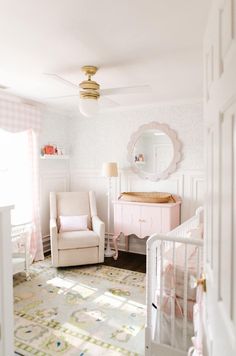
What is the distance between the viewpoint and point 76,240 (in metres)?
3.62

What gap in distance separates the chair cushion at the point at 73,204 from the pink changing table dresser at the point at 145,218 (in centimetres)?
54

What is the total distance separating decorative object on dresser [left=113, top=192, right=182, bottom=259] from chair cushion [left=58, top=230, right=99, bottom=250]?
485 mm

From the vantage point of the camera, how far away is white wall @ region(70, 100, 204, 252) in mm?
3928

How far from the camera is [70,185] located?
4.99 meters

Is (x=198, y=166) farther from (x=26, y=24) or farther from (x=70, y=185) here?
(x=26, y=24)

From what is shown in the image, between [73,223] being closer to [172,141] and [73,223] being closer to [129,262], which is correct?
[129,262]

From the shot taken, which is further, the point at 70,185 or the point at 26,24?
the point at 70,185

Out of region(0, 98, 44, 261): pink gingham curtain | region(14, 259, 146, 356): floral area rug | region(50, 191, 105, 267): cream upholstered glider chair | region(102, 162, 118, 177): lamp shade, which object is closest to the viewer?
region(14, 259, 146, 356): floral area rug

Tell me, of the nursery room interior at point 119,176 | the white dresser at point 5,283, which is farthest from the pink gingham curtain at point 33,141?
the white dresser at point 5,283

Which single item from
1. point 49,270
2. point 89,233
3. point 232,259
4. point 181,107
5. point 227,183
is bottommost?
point 49,270

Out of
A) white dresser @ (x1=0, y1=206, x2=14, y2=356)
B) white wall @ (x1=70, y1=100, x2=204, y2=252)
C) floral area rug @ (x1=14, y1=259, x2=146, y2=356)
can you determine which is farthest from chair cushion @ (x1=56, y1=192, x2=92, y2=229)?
white dresser @ (x1=0, y1=206, x2=14, y2=356)

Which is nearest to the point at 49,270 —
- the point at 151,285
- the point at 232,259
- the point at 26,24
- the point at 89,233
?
the point at 89,233

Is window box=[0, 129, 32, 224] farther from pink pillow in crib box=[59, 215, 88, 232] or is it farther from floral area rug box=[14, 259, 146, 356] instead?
floral area rug box=[14, 259, 146, 356]

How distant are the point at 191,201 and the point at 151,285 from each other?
2270mm
